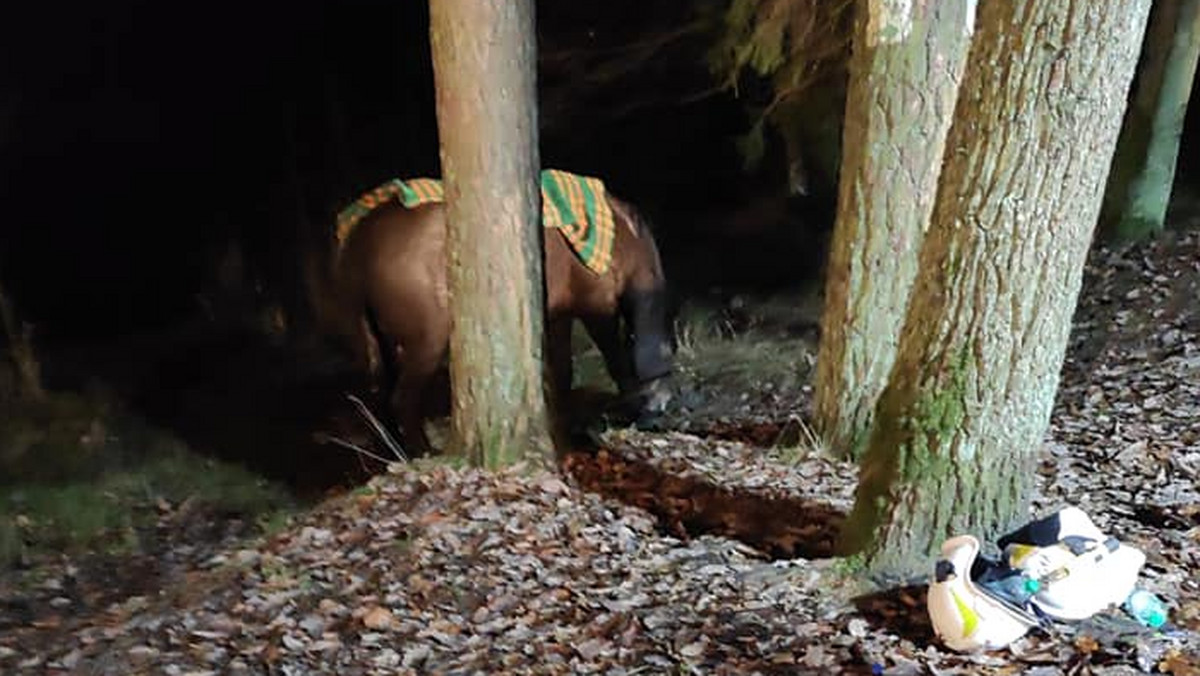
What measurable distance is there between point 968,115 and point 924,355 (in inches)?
30.0

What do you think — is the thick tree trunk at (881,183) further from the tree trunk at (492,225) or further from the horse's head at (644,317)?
the horse's head at (644,317)

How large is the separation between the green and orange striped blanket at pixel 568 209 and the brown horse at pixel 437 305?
0.27 feet

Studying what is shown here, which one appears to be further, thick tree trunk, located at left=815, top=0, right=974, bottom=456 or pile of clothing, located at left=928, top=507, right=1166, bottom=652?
thick tree trunk, located at left=815, top=0, right=974, bottom=456

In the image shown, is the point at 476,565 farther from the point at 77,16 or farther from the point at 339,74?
the point at 77,16

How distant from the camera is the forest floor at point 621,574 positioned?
11.1 ft

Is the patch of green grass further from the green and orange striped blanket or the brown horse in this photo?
the green and orange striped blanket

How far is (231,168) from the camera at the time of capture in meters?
13.6

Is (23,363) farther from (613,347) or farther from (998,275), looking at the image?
(998,275)

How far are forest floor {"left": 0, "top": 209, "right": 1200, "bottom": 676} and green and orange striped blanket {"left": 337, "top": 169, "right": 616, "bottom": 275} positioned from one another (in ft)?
4.25

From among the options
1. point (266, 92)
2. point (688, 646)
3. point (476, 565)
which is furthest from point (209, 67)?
point (688, 646)

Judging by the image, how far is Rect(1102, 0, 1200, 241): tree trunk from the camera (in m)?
8.71

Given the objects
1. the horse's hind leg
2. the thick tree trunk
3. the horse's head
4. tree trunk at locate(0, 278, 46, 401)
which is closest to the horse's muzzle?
the horse's head

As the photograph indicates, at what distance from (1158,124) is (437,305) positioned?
6.33 meters

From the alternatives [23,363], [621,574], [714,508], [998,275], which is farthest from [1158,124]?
[23,363]
